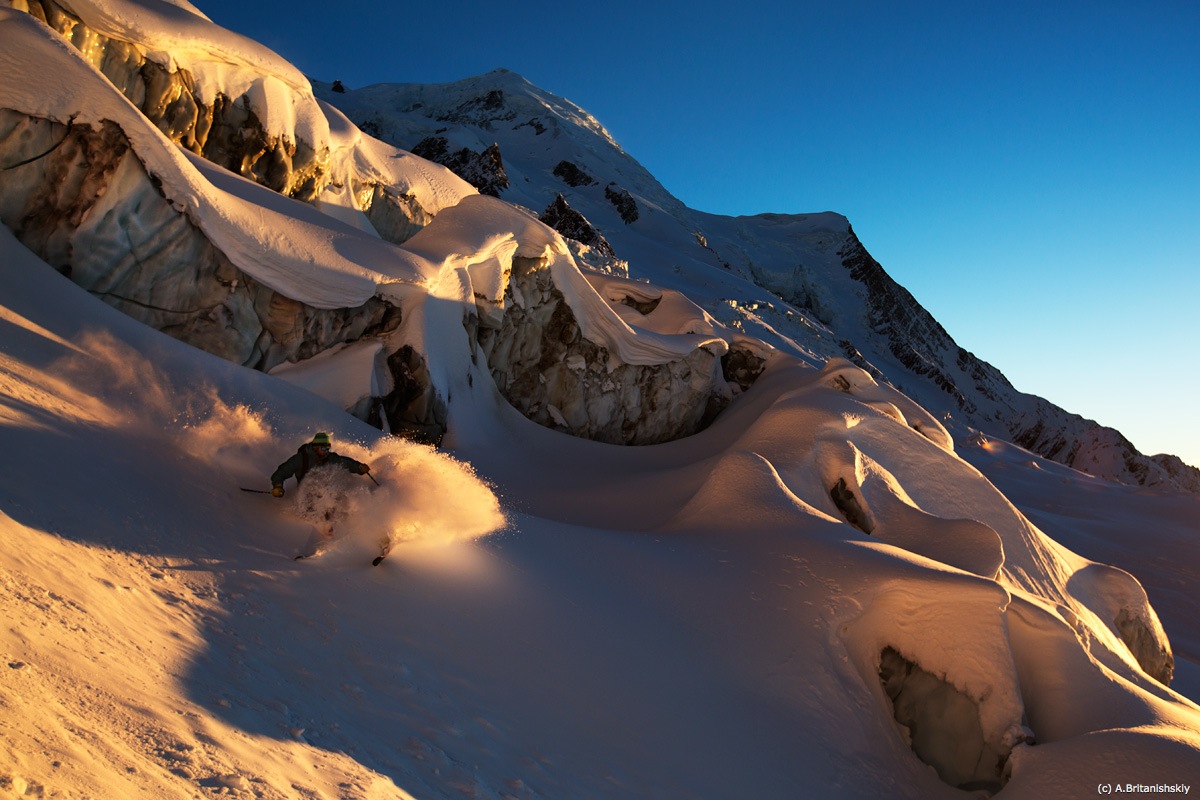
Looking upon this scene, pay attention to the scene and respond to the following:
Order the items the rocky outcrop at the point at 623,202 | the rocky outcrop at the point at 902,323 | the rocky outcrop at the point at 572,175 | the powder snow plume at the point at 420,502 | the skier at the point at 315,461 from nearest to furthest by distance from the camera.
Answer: the powder snow plume at the point at 420,502 → the skier at the point at 315,461 → the rocky outcrop at the point at 623,202 → the rocky outcrop at the point at 572,175 → the rocky outcrop at the point at 902,323

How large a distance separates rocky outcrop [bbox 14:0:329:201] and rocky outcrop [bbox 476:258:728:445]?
166 inches

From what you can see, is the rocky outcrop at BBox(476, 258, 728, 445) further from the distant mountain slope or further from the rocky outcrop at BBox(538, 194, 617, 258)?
the rocky outcrop at BBox(538, 194, 617, 258)

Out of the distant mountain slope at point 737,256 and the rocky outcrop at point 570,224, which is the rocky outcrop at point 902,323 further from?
the rocky outcrop at point 570,224

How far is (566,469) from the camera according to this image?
12.4 m

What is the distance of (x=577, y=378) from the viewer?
48.4 feet

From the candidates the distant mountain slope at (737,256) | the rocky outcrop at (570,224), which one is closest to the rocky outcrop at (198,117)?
the distant mountain slope at (737,256)

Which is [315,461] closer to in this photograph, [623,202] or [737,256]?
[623,202]

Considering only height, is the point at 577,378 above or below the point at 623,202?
below

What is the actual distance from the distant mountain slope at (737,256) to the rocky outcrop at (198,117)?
1038 centimetres

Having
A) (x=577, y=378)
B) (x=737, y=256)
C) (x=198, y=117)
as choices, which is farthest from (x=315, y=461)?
(x=737, y=256)

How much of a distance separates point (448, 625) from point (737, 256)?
163 feet

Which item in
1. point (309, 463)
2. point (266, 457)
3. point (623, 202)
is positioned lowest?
point (266, 457)

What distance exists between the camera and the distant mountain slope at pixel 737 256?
34.8 metres

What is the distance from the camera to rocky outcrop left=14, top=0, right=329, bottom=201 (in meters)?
9.41
